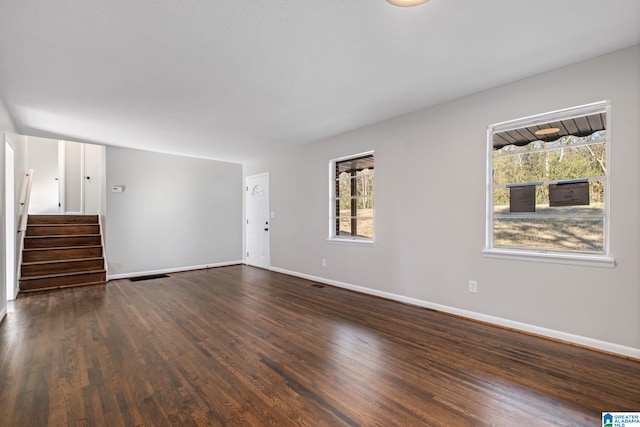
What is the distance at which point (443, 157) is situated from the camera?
3.52m

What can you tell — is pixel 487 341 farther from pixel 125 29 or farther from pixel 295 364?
pixel 125 29

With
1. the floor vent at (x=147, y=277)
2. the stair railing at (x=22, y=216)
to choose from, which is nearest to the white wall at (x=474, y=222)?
the floor vent at (x=147, y=277)

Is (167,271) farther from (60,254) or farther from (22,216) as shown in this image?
(22,216)

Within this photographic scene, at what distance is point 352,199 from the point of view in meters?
4.79

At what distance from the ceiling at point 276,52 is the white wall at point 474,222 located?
24cm

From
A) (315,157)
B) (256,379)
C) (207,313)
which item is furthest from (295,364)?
(315,157)

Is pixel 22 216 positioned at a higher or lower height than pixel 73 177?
lower

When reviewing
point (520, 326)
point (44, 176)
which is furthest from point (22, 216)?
point (520, 326)

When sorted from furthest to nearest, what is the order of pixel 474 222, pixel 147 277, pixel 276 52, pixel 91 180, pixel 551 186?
1. pixel 91 180
2. pixel 147 277
3. pixel 474 222
4. pixel 551 186
5. pixel 276 52

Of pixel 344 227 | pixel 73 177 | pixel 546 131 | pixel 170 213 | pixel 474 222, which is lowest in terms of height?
pixel 344 227

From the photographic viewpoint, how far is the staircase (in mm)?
4875

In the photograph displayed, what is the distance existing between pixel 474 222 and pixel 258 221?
15.5 ft

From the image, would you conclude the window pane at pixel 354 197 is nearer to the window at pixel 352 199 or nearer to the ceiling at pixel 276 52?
the window at pixel 352 199

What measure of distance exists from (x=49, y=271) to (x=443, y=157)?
21.1ft
